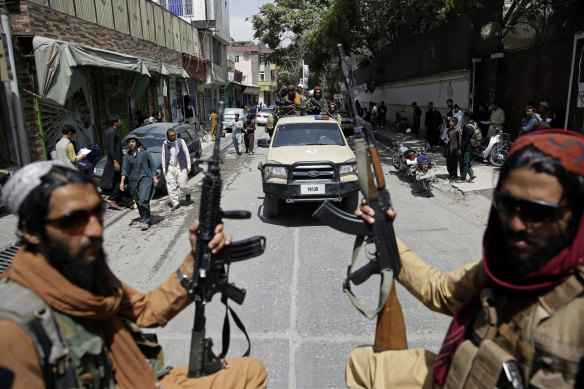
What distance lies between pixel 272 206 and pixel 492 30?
10532 millimetres

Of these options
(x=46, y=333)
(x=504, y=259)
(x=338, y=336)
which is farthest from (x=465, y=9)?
(x=46, y=333)

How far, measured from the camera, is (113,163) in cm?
866

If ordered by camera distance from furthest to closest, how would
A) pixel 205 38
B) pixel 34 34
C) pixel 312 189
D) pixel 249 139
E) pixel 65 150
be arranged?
1. pixel 205 38
2. pixel 249 139
3. pixel 34 34
4. pixel 65 150
5. pixel 312 189

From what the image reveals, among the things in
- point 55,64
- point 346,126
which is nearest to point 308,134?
point 55,64

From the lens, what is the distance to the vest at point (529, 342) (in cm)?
137

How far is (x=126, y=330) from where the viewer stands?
1.85m

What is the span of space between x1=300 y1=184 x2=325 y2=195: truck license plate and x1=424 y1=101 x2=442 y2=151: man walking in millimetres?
9722

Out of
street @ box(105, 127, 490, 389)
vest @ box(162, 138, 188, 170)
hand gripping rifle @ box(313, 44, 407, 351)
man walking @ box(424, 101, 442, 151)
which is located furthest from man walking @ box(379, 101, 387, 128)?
hand gripping rifle @ box(313, 44, 407, 351)

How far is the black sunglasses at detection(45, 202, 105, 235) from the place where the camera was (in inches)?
60.8

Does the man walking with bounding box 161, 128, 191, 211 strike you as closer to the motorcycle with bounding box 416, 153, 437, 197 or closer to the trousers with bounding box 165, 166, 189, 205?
the trousers with bounding box 165, 166, 189, 205

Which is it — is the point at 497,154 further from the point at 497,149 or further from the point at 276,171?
the point at 276,171

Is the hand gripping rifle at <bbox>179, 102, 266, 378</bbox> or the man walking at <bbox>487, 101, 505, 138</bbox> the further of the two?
the man walking at <bbox>487, 101, 505, 138</bbox>

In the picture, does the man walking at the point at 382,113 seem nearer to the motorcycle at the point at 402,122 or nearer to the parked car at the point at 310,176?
the motorcycle at the point at 402,122

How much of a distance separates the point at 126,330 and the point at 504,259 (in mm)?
1611
